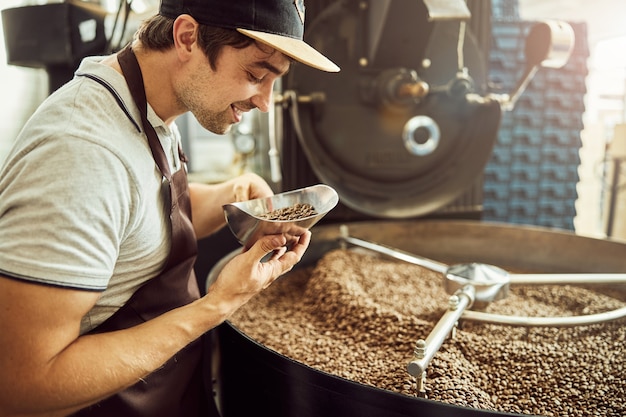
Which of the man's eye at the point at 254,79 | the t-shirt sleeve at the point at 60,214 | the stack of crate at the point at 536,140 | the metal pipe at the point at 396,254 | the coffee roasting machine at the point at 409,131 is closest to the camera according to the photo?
the t-shirt sleeve at the point at 60,214

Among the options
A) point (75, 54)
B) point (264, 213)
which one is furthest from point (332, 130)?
point (75, 54)

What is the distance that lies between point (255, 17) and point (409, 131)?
46.2 inches

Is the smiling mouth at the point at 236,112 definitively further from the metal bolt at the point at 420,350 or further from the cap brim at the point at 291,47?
the metal bolt at the point at 420,350

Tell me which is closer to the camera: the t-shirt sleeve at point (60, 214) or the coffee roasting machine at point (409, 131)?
the t-shirt sleeve at point (60, 214)

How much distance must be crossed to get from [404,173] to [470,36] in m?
0.61

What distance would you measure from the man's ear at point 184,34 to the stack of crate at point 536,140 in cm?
247

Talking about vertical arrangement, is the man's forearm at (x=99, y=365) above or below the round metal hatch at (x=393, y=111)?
below

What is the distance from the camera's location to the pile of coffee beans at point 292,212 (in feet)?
3.47

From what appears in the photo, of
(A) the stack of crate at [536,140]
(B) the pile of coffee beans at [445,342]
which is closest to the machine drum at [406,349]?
(B) the pile of coffee beans at [445,342]

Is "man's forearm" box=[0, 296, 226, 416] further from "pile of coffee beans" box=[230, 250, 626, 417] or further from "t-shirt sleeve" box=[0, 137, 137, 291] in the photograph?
"pile of coffee beans" box=[230, 250, 626, 417]

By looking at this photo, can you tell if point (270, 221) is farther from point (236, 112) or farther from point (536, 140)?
point (536, 140)

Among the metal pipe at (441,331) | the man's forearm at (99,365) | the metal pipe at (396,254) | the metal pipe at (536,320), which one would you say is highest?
the man's forearm at (99,365)

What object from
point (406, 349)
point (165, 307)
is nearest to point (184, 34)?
point (165, 307)

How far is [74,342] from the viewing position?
832 mm
